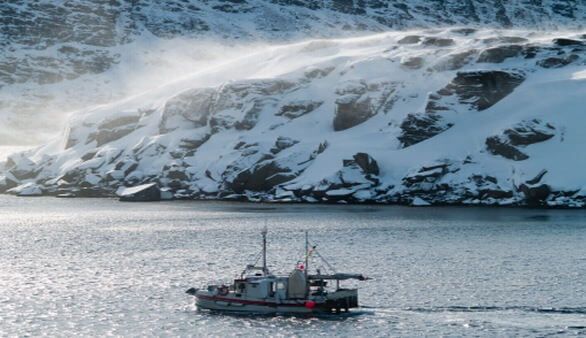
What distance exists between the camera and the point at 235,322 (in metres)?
73.9

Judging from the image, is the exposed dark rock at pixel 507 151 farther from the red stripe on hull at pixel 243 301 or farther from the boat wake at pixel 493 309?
the red stripe on hull at pixel 243 301

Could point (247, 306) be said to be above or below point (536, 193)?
below

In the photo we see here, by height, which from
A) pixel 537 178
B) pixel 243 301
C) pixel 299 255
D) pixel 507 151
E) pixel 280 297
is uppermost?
pixel 507 151

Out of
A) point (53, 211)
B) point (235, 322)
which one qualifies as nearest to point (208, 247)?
point (235, 322)

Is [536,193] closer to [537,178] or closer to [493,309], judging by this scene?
[537,178]

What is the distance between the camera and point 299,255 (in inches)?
4545

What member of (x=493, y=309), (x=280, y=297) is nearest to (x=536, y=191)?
(x=493, y=309)

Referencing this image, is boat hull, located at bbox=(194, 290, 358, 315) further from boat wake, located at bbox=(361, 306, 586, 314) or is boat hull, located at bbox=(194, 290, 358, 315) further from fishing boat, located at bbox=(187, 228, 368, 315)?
boat wake, located at bbox=(361, 306, 586, 314)

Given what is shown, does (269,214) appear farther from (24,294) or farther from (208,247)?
(24,294)

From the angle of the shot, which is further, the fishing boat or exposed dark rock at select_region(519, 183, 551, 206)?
exposed dark rock at select_region(519, 183, 551, 206)

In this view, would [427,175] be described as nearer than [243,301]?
No

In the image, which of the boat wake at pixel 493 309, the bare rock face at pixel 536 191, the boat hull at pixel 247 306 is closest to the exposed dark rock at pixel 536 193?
the bare rock face at pixel 536 191

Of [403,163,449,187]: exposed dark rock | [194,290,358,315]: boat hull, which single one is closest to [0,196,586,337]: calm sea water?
[194,290,358,315]: boat hull

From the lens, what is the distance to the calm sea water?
7175 centimetres
